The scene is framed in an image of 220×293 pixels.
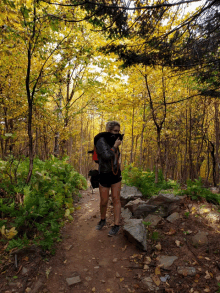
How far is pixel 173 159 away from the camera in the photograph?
19469 millimetres

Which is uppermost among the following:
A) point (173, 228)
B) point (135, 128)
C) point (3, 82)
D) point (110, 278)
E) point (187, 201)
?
point (3, 82)

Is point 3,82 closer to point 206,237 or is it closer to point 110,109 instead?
point 110,109

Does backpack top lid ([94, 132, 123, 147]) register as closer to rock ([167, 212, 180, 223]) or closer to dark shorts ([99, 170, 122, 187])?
dark shorts ([99, 170, 122, 187])

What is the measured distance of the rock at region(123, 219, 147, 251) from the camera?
320 cm

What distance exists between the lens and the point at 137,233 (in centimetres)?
333

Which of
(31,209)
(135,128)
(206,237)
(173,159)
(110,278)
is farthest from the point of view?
(173,159)

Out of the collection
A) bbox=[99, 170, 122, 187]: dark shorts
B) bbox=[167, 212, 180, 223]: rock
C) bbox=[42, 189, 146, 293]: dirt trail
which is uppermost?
bbox=[99, 170, 122, 187]: dark shorts

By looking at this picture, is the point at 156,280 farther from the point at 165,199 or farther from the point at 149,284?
the point at 165,199

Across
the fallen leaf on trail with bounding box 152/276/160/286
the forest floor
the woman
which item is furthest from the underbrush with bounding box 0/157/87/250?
the fallen leaf on trail with bounding box 152/276/160/286

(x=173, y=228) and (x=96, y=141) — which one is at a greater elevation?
(x=96, y=141)

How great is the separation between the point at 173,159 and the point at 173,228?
55.8ft

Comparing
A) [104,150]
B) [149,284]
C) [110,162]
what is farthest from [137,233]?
[104,150]

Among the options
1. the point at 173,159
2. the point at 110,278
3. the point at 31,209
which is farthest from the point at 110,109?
the point at 173,159

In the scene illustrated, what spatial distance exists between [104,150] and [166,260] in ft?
7.60
